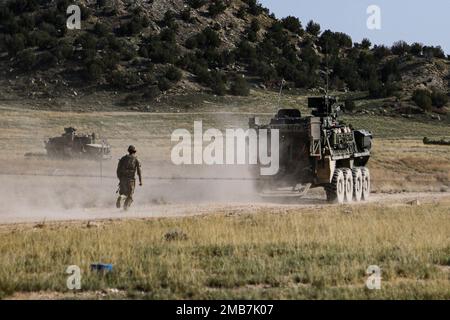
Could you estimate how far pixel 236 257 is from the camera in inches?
548

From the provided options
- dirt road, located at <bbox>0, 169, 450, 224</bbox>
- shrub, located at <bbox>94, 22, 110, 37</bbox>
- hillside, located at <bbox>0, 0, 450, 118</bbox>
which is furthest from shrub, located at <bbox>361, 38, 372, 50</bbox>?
dirt road, located at <bbox>0, 169, 450, 224</bbox>

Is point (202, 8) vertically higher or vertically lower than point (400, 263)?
higher

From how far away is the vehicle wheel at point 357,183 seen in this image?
2880 centimetres

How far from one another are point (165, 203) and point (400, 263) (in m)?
13.6

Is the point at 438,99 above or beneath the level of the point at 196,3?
beneath

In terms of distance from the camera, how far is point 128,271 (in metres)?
12.5

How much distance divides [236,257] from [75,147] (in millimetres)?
28027

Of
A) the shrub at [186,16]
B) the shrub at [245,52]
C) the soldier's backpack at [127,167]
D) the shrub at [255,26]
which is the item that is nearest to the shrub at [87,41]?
the shrub at [186,16]

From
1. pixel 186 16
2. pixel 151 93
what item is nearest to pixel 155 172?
pixel 151 93

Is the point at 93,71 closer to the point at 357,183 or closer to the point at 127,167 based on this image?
the point at 357,183

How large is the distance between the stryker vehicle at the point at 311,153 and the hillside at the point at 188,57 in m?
35.4
